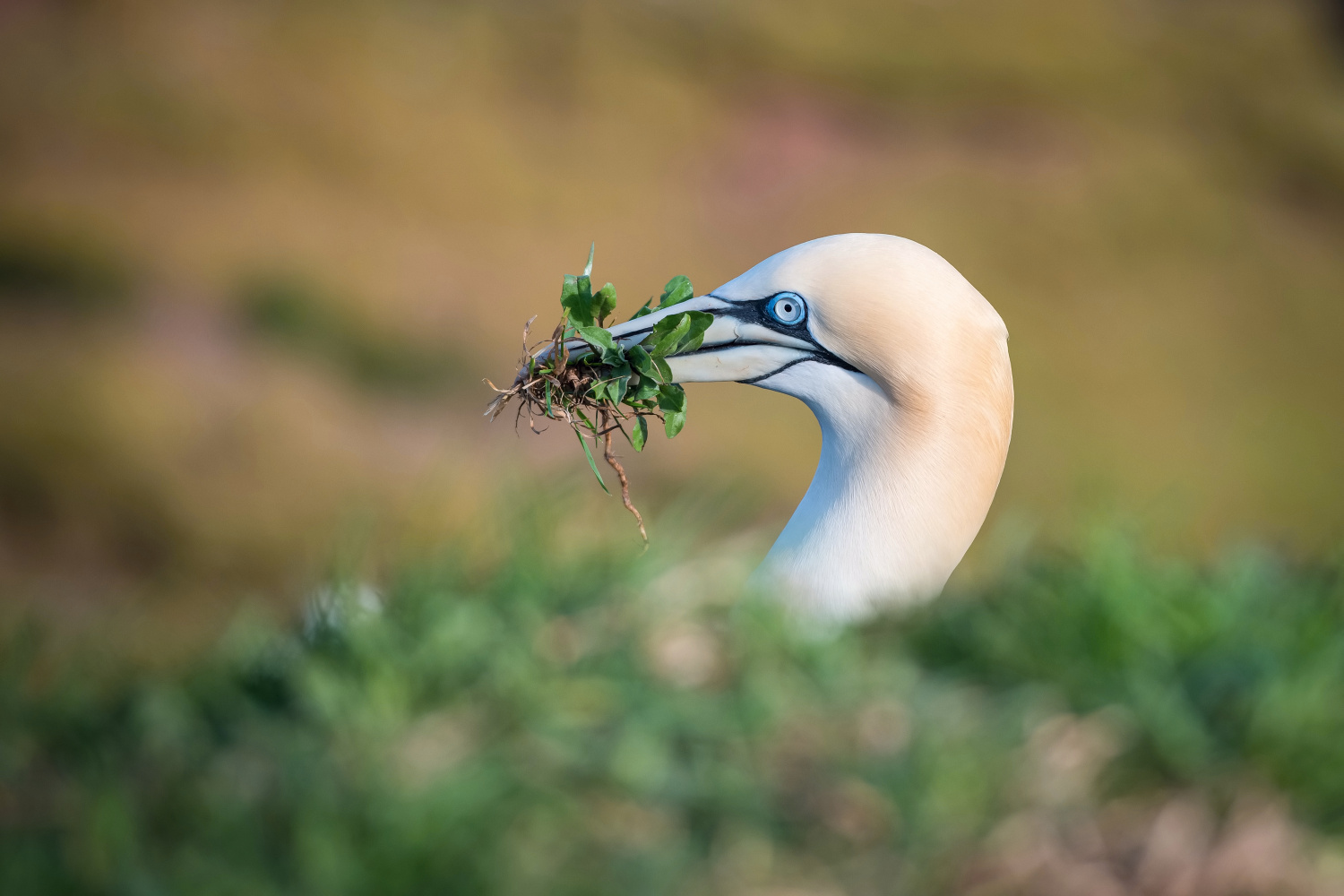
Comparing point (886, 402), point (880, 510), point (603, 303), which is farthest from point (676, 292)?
point (880, 510)

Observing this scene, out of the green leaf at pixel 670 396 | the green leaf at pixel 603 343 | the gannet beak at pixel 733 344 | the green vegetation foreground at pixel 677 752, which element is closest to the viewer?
the green vegetation foreground at pixel 677 752

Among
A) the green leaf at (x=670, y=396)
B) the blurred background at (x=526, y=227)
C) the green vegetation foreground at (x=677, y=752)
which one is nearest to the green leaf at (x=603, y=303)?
the green leaf at (x=670, y=396)

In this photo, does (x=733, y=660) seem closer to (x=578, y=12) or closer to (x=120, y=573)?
(x=120, y=573)

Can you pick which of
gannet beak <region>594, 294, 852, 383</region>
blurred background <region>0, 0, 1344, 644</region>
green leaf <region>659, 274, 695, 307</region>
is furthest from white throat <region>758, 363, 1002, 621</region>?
blurred background <region>0, 0, 1344, 644</region>

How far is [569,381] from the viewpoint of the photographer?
3000 mm

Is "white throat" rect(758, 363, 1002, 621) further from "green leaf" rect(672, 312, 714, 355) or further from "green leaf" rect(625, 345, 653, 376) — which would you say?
"green leaf" rect(625, 345, 653, 376)

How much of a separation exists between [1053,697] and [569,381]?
6.13ft

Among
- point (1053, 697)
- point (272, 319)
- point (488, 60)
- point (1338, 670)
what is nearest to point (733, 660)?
point (1053, 697)

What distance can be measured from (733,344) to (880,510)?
639 millimetres

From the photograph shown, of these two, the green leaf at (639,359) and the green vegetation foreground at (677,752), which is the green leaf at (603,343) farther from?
the green vegetation foreground at (677,752)

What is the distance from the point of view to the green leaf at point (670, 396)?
2.96 metres

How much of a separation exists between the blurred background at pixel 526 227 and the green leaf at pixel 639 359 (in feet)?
20.4

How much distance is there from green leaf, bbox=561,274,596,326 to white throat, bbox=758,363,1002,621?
2.29 ft

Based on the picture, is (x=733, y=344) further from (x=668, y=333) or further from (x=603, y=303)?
(x=603, y=303)
